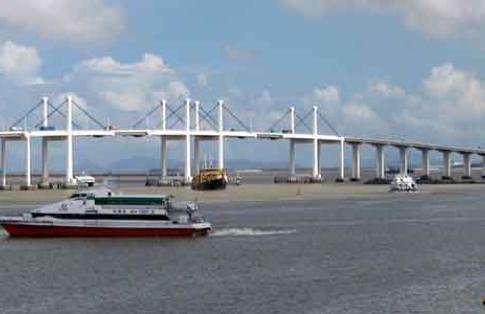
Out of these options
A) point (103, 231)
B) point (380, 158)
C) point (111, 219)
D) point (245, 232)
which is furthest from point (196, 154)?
point (103, 231)

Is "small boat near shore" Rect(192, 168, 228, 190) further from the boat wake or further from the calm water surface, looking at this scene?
the boat wake

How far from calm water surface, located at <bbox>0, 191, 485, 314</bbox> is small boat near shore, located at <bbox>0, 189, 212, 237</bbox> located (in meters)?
1.34

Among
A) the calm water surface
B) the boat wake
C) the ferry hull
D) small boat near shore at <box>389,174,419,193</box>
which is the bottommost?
the calm water surface

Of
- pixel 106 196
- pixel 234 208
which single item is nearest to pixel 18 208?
pixel 234 208

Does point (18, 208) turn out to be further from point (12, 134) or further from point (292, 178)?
point (292, 178)

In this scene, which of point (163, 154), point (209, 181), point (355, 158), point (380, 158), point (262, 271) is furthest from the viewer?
point (355, 158)

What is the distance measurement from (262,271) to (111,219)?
679 inches

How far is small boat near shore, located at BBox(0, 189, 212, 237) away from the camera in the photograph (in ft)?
181

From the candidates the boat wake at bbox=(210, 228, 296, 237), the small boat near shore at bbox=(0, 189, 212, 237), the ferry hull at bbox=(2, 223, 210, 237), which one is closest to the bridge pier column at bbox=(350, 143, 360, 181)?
the boat wake at bbox=(210, 228, 296, 237)

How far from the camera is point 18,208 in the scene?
3253 inches

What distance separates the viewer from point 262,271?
39.9m

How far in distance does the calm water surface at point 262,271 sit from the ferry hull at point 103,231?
1227 mm

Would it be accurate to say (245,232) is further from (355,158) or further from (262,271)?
(355,158)

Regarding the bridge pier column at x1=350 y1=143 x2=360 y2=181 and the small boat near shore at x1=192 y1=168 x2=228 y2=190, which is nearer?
the small boat near shore at x1=192 y1=168 x2=228 y2=190
